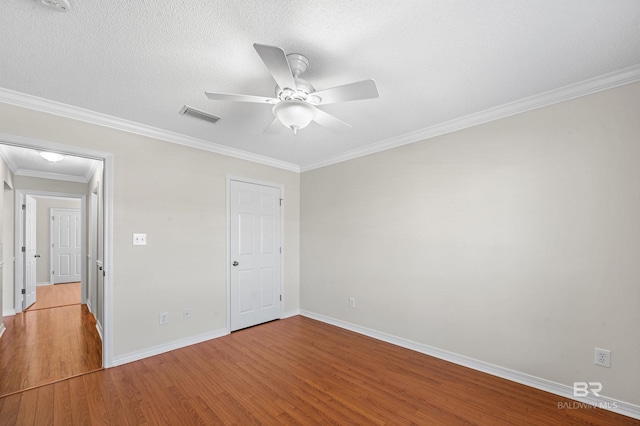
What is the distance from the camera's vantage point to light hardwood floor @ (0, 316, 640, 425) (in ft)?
6.53

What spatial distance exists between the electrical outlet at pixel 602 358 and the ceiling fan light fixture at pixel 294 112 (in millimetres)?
2794

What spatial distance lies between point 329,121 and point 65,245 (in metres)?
8.71

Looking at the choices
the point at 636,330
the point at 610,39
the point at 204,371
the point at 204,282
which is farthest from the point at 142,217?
the point at 636,330

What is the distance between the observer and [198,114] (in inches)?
107

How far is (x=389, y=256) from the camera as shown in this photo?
11.3 feet

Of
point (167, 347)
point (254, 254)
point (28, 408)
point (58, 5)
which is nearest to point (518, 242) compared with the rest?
point (254, 254)

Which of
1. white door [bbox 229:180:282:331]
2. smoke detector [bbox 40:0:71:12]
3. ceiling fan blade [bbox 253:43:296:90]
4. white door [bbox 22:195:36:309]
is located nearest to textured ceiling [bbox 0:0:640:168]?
smoke detector [bbox 40:0:71:12]

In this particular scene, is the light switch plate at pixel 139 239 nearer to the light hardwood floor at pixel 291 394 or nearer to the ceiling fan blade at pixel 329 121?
the light hardwood floor at pixel 291 394

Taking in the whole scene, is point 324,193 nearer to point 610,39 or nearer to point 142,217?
point 142,217

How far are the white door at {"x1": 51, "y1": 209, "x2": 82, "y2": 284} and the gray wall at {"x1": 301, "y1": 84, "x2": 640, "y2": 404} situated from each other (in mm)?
7961

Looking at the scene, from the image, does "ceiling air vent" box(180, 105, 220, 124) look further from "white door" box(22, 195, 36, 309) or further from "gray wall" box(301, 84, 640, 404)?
"white door" box(22, 195, 36, 309)

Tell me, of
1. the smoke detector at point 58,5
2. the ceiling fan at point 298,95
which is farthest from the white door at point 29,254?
the ceiling fan at point 298,95

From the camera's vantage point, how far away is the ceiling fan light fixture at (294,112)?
6.03 ft

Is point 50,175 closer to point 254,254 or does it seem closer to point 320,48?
point 254,254
